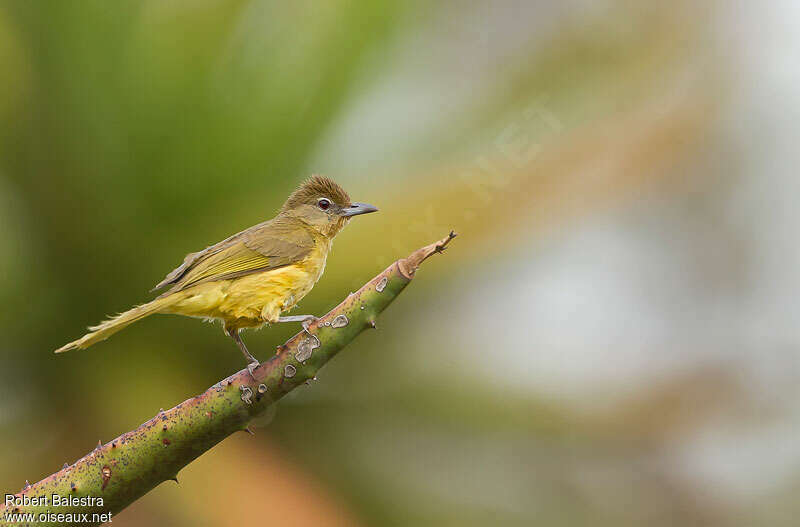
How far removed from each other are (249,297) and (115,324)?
566 mm

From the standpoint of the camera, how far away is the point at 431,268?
3.37 metres

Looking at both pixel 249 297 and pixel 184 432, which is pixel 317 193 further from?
pixel 184 432

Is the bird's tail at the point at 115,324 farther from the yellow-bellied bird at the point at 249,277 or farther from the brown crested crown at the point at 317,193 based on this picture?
the brown crested crown at the point at 317,193

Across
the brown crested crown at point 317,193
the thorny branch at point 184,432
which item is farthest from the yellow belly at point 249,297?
the thorny branch at point 184,432

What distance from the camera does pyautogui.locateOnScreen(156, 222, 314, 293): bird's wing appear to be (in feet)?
5.88

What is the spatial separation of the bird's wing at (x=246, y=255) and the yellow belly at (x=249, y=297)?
0.02 meters

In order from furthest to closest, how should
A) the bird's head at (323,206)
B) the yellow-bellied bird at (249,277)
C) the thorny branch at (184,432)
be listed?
the bird's head at (323,206) → the yellow-bellied bird at (249,277) → the thorny branch at (184,432)

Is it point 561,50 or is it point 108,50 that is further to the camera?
point 561,50

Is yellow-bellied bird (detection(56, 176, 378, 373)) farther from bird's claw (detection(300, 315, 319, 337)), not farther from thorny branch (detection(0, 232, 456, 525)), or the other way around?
thorny branch (detection(0, 232, 456, 525))

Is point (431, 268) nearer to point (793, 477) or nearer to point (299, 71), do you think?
point (299, 71)

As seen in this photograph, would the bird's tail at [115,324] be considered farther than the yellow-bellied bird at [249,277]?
No

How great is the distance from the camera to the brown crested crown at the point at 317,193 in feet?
7.73

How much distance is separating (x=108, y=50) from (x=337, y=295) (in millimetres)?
1408

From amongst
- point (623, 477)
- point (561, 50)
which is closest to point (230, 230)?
point (561, 50)
